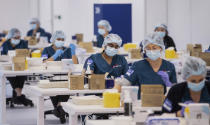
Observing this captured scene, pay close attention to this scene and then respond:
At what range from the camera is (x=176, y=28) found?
484 inches

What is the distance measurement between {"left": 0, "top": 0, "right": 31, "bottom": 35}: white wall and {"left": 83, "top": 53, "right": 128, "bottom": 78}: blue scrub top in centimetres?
1443

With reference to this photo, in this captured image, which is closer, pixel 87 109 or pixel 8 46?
pixel 87 109

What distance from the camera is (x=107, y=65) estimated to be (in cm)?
669

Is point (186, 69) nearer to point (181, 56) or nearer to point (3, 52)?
point (181, 56)

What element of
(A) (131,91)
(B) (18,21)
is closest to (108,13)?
(B) (18,21)

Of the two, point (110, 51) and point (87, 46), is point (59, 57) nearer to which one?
point (110, 51)

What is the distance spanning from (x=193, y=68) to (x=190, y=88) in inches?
6.6

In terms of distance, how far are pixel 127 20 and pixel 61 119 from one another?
6125mm

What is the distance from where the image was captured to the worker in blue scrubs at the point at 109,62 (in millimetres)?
6660

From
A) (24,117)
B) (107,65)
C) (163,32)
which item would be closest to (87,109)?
(107,65)

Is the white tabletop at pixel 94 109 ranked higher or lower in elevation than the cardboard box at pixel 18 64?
lower

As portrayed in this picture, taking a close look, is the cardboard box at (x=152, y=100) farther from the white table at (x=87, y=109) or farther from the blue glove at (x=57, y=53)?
the blue glove at (x=57, y=53)

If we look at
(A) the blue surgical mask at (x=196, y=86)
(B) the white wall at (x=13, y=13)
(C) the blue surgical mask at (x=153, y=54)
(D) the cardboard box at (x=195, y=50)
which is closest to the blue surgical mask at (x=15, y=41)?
(D) the cardboard box at (x=195, y=50)

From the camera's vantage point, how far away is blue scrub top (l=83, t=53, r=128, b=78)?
21.9 ft
